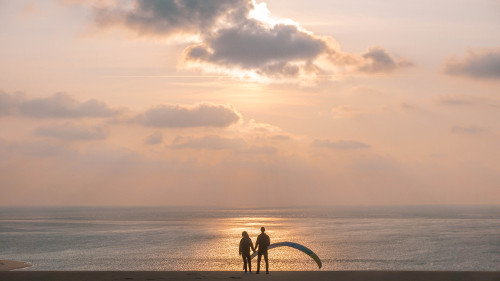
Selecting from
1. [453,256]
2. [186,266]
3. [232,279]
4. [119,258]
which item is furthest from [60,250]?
[232,279]

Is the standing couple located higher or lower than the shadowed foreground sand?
higher

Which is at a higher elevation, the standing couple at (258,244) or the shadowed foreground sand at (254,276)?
the standing couple at (258,244)

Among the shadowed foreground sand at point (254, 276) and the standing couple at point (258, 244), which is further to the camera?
the standing couple at point (258, 244)

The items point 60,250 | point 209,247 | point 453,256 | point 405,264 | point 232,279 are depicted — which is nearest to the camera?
point 232,279

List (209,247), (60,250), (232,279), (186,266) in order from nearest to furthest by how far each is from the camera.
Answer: (232,279) < (186,266) < (60,250) < (209,247)

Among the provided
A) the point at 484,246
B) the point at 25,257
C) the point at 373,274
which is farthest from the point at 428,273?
the point at 484,246

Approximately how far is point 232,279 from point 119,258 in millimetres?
52454

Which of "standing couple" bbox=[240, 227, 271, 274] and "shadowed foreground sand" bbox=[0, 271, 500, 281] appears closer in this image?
"shadowed foreground sand" bbox=[0, 271, 500, 281]

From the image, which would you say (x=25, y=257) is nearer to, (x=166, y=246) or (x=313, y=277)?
(x=166, y=246)

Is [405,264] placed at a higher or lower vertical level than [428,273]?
lower

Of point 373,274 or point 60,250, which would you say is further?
point 60,250

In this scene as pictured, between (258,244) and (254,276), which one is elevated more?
(258,244)

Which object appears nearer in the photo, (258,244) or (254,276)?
(254,276)

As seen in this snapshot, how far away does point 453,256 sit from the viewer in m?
78.4
